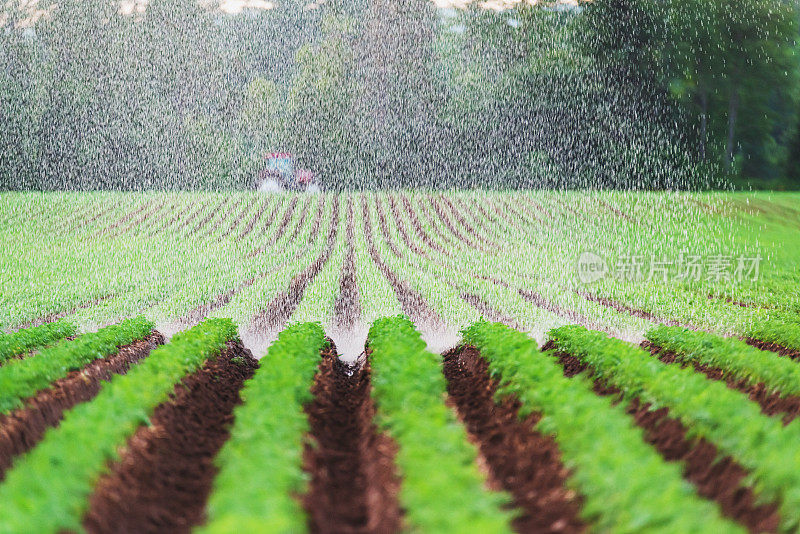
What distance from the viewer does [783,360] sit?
9.59 meters

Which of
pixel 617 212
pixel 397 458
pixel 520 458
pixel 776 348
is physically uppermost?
pixel 617 212

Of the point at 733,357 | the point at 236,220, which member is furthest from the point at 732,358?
the point at 236,220

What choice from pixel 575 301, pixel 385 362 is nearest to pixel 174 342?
pixel 385 362

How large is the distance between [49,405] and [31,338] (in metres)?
3.87

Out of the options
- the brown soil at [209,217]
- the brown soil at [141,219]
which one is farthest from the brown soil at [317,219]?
the brown soil at [141,219]

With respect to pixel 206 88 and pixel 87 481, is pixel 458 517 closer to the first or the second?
pixel 87 481

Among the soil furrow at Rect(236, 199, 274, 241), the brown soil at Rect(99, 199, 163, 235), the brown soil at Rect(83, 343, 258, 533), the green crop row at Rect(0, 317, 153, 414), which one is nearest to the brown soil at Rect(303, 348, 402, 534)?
the brown soil at Rect(83, 343, 258, 533)

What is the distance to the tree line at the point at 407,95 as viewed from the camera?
39.4 meters

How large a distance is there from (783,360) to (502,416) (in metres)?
4.15

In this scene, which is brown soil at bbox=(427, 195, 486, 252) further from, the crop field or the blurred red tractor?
the blurred red tractor

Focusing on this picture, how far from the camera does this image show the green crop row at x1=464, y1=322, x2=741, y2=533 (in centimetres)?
447

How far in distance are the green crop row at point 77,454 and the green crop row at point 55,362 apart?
42.8 inches

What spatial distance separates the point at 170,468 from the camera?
6578mm

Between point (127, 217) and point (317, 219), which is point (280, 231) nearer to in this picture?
point (317, 219)
